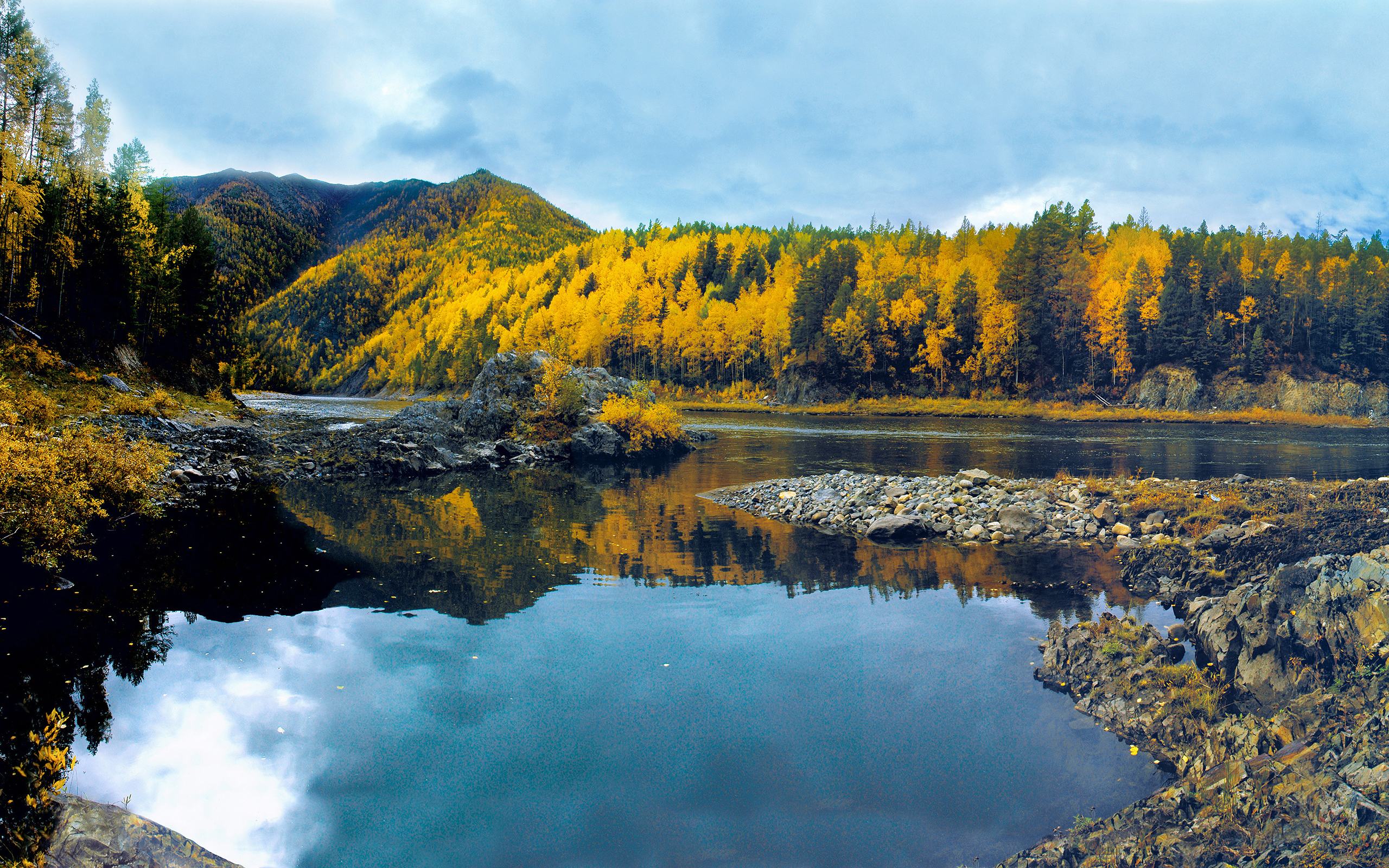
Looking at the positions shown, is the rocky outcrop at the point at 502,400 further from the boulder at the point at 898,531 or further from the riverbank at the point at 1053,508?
the boulder at the point at 898,531

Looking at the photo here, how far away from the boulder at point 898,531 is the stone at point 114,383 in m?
35.0

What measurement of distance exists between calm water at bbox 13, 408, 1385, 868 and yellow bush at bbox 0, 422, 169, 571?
1.05 meters

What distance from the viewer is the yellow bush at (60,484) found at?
10.1 metres

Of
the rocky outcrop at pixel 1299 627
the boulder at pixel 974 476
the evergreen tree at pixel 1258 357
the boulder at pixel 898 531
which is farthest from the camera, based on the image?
the evergreen tree at pixel 1258 357

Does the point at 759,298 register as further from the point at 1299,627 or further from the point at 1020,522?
the point at 1299,627

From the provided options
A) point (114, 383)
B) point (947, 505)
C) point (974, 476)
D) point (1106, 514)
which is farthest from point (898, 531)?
point (114, 383)

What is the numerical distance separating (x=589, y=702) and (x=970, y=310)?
81587 millimetres

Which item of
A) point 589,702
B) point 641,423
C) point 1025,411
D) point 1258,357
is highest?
point 1258,357

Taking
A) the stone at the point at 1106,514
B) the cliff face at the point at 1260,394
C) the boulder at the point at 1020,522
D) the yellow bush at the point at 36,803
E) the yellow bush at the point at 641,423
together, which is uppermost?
the cliff face at the point at 1260,394

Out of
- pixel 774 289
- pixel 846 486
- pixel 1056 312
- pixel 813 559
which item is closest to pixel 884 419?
pixel 1056 312

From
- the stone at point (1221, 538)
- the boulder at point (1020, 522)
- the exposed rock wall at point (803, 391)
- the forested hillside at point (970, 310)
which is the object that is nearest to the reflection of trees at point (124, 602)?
the boulder at point (1020, 522)

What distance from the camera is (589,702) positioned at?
26.0ft

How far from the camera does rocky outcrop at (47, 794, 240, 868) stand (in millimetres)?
4695

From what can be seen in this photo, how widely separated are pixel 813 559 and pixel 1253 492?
11789 millimetres
